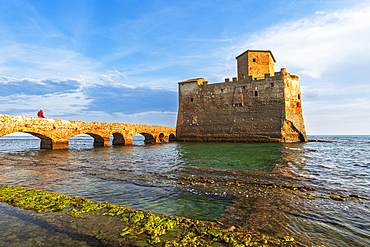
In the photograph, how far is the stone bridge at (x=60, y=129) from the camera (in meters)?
13.3

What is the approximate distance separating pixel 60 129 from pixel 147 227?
1792 cm

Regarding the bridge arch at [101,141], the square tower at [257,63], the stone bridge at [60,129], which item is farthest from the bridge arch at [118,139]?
the square tower at [257,63]

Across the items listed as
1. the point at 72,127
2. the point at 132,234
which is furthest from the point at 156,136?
the point at 132,234

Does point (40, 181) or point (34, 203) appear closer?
point (34, 203)

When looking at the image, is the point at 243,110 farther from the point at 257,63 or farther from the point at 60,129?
the point at 60,129

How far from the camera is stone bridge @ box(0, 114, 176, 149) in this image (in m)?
13.3

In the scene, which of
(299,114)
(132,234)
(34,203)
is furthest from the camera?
(299,114)

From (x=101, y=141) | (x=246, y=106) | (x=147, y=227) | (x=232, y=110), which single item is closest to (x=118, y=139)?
(x=101, y=141)

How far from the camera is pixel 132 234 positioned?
2.68 meters

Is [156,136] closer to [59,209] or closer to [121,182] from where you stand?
[121,182]

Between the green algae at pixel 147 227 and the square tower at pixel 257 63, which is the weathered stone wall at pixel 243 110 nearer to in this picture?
the square tower at pixel 257 63

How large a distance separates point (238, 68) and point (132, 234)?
3771 cm

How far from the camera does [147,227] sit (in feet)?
9.45

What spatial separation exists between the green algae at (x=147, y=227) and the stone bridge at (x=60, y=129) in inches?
507
